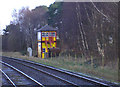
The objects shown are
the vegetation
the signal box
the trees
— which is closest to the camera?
the vegetation

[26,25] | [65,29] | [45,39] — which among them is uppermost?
[26,25]

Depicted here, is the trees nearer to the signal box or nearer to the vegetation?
the vegetation

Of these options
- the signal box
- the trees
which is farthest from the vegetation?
the signal box

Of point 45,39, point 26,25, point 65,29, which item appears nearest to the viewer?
point 45,39

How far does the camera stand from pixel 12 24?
52.8 meters

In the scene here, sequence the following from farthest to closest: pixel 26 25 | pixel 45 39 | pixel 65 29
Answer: pixel 26 25
pixel 65 29
pixel 45 39

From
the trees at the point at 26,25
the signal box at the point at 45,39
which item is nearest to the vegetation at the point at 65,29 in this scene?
the trees at the point at 26,25

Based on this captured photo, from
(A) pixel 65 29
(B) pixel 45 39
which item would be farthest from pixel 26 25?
(B) pixel 45 39

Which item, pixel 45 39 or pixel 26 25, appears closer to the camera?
pixel 45 39

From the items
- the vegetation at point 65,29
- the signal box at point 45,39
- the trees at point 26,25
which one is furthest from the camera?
the trees at point 26,25

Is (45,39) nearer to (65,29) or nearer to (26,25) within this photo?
(65,29)

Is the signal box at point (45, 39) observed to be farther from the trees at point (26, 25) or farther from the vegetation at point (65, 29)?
the trees at point (26, 25)

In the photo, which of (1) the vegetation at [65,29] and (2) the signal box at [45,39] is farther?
(2) the signal box at [45,39]

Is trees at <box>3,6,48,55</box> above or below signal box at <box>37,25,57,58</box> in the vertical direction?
above
